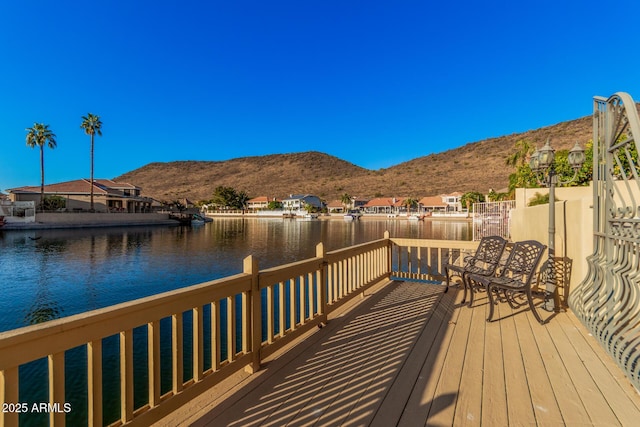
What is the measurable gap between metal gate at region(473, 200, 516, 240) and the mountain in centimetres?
3993

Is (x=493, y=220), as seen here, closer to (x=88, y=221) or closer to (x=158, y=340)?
(x=158, y=340)

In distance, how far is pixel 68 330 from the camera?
139 centimetres

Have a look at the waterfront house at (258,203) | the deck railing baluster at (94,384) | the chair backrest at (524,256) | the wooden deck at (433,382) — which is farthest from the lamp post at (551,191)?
the waterfront house at (258,203)

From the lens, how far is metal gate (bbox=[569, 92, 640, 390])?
85.5 inches

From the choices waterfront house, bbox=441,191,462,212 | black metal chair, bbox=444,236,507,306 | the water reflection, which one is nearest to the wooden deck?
black metal chair, bbox=444,236,507,306

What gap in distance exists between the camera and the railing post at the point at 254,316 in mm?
2490

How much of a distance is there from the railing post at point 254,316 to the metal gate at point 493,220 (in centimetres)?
1140

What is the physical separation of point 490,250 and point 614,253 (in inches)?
75.0

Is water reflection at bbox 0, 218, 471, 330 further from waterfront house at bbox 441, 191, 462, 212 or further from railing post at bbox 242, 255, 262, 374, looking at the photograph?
waterfront house at bbox 441, 191, 462, 212

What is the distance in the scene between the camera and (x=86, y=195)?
36875mm

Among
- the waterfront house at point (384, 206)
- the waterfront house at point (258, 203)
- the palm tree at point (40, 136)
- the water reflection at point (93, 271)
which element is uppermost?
the palm tree at point (40, 136)

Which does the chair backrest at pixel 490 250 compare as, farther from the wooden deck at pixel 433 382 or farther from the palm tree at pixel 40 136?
the palm tree at pixel 40 136

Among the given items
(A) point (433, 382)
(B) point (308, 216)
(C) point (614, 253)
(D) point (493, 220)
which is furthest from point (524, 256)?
(B) point (308, 216)

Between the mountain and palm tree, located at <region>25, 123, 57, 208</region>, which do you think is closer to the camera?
palm tree, located at <region>25, 123, 57, 208</region>
